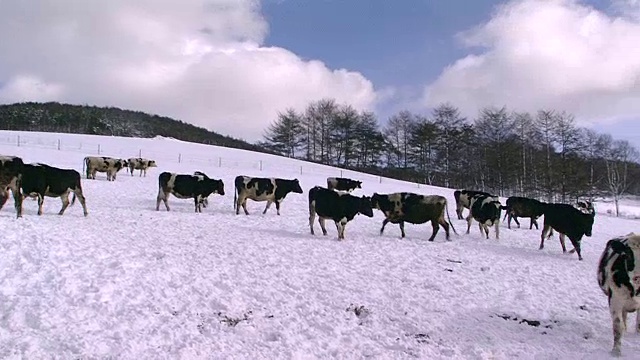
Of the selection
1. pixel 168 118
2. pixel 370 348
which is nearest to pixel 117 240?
pixel 370 348

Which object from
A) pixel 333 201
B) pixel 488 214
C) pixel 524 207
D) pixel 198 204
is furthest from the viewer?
pixel 524 207

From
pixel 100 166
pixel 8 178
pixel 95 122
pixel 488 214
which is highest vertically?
pixel 95 122

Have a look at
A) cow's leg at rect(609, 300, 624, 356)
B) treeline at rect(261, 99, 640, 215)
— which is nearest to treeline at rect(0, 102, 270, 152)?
treeline at rect(261, 99, 640, 215)

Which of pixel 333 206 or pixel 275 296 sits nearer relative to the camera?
pixel 275 296

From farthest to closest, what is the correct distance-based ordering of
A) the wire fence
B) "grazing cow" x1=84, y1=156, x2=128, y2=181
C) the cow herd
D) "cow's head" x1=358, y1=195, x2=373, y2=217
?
the wire fence, "grazing cow" x1=84, y1=156, x2=128, y2=181, "cow's head" x1=358, y1=195, x2=373, y2=217, the cow herd

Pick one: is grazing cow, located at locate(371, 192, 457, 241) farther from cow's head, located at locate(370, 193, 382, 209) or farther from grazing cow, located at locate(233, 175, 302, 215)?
grazing cow, located at locate(233, 175, 302, 215)

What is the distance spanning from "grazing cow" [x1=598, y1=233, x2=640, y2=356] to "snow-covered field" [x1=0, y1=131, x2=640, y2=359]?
474 mm

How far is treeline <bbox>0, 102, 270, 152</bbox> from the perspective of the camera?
91500 mm

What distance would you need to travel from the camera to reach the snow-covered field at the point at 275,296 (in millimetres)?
6312

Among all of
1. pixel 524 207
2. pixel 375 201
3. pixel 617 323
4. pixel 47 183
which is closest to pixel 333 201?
pixel 375 201

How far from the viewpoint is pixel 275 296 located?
26.6ft

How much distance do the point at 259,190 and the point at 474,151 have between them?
1659 inches

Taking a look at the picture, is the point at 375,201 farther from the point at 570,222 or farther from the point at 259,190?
the point at 570,222

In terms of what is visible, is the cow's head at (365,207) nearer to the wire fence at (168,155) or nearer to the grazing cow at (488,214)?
the grazing cow at (488,214)
